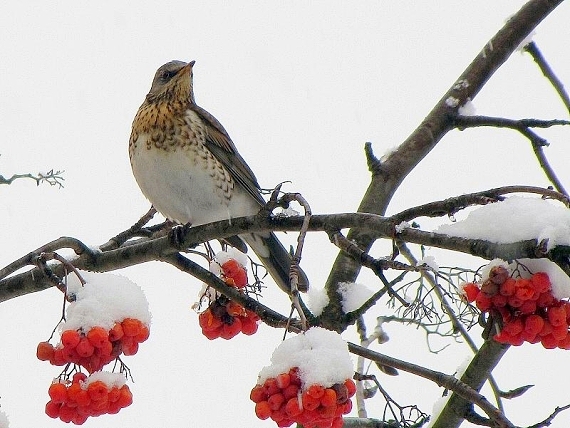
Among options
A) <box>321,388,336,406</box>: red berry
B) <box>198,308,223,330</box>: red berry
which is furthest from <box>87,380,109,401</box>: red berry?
<box>198,308,223,330</box>: red berry

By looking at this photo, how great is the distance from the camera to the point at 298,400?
202cm

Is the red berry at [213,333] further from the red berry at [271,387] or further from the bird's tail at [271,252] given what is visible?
the bird's tail at [271,252]

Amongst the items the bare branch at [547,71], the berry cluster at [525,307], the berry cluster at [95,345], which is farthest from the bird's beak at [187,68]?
the berry cluster at [525,307]

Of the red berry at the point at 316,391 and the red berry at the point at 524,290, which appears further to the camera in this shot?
the red berry at the point at 524,290

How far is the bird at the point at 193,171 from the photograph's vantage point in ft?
15.5

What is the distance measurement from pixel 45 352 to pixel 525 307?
1.32m

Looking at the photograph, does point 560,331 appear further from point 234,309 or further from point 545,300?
point 234,309

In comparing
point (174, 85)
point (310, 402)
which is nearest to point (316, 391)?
point (310, 402)

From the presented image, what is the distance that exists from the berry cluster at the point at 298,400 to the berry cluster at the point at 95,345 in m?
0.42

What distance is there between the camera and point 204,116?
5.18m

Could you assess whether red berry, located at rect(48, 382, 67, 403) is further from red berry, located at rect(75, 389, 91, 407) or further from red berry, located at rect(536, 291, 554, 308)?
red berry, located at rect(536, 291, 554, 308)

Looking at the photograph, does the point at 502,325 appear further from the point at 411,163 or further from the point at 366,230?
the point at 411,163

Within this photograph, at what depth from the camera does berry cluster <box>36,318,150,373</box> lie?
225cm

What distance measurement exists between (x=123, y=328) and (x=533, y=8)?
308 cm
